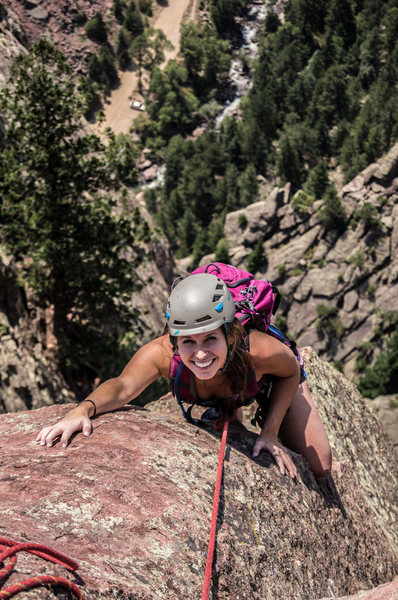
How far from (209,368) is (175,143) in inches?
3948

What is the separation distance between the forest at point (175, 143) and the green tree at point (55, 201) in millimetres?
36

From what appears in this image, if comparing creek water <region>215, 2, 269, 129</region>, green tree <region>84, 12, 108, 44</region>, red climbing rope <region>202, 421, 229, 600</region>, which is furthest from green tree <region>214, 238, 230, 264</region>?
green tree <region>84, 12, 108, 44</region>

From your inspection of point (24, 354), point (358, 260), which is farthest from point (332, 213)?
point (24, 354)

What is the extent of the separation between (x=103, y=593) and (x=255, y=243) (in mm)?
70578

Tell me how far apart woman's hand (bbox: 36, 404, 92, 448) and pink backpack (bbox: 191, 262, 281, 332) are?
1.33m

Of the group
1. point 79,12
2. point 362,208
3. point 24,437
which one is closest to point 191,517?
point 24,437

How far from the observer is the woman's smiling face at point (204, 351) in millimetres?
3564

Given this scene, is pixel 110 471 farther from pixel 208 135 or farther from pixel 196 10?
pixel 196 10

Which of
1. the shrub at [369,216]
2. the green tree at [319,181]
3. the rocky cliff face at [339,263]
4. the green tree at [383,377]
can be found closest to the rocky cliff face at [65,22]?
the green tree at [319,181]

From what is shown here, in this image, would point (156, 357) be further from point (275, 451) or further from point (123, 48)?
point (123, 48)

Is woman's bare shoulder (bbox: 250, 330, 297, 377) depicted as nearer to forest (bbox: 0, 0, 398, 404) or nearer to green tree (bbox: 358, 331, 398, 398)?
forest (bbox: 0, 0, 398, 404)

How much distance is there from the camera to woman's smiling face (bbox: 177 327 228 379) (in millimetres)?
3564

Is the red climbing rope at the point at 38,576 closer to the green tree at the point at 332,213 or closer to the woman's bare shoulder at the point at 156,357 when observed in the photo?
the woman's bare shoulder at the point at 156,357

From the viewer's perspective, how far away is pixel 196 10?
134 metres
